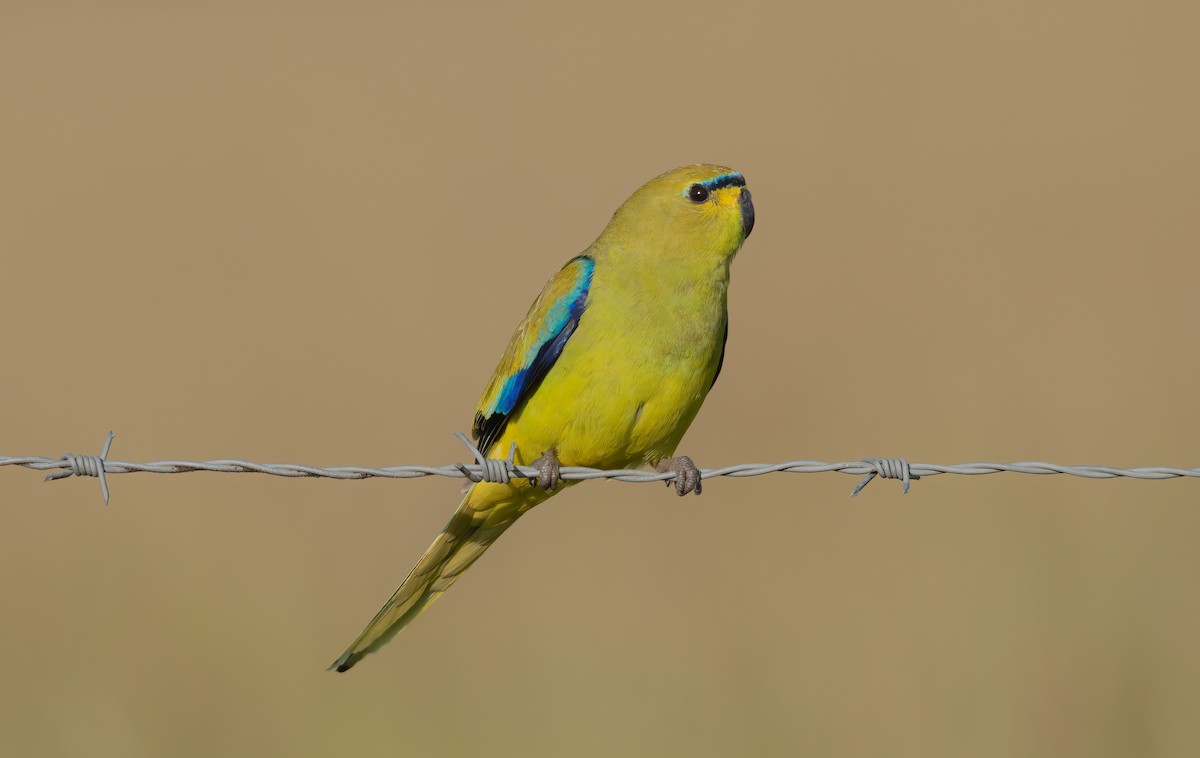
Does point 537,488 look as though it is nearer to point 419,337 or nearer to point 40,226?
point 419,337

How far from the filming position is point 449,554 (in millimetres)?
7156

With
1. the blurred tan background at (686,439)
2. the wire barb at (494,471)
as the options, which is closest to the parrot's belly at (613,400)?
the wire barb at (494,471)

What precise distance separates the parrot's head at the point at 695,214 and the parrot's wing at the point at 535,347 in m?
0.37

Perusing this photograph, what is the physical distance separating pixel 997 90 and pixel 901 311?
282 inches

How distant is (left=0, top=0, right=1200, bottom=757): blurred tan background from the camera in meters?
8.16

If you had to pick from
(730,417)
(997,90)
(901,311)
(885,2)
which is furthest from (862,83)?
(730,417)

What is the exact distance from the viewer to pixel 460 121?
18312mm

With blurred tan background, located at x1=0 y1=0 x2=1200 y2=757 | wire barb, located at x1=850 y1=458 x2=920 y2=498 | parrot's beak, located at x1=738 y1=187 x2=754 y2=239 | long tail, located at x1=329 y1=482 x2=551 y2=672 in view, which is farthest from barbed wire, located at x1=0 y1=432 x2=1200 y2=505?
blurred tan background, located at x1=0 y1=0 x2=1200 y2=757

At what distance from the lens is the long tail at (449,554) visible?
689 cm

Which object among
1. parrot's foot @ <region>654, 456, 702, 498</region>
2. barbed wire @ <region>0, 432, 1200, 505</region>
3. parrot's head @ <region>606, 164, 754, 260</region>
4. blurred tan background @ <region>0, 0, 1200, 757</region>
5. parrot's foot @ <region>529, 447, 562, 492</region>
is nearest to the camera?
barbed wire @ <region>0, 432, 1200, 505</region>

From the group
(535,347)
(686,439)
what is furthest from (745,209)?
(686,439)

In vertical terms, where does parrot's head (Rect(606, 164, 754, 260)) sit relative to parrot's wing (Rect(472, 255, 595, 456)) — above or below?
above

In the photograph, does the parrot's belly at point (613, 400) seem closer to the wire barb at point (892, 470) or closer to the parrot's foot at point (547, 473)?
the parrot's foot at point (547, 473)

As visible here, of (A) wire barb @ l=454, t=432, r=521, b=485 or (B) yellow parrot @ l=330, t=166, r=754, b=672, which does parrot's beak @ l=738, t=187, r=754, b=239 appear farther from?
(A) wire barb @ l=454, t=432, r=521, b=485
